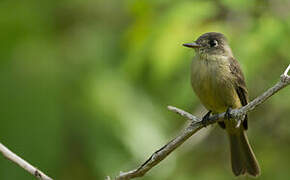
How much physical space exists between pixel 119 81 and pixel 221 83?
99cm

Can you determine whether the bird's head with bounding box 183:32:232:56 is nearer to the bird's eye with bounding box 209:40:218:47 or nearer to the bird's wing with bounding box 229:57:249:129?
the bird's eye with bounding box 209:40:218:47

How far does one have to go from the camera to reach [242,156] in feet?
16.9

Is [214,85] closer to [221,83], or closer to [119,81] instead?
[221,83]

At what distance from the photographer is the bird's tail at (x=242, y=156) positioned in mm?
5008

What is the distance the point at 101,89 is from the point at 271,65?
61.6 inches

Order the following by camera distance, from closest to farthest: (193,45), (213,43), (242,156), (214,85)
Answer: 1. (214,85)
2. (193,45)
3. (213,43)
4. (242,156)

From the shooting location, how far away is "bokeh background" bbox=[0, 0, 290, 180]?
446 cm

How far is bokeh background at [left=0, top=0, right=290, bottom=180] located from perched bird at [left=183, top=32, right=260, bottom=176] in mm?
128

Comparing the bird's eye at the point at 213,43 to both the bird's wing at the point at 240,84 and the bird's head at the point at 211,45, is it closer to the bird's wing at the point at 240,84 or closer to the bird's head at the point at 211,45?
the bird's head at the point at 211,45

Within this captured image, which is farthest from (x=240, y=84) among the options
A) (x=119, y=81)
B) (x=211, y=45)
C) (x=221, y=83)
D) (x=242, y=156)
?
(x=119, y=81)

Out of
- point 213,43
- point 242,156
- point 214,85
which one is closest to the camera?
point 214,85

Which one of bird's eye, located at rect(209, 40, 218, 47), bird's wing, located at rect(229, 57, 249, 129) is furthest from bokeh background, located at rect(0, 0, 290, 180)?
bird's eye, located at rect(209, 40, 218, 47)

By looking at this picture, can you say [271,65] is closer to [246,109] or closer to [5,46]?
[246,109]

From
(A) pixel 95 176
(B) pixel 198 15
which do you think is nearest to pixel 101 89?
(A) pixel 95 176
